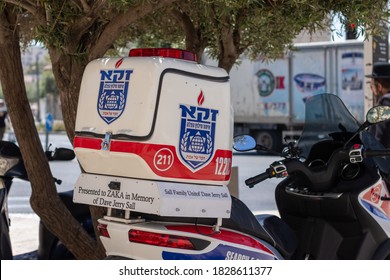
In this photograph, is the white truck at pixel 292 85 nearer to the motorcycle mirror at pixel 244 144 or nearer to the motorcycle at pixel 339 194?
the motorcycle at pixel 339 194

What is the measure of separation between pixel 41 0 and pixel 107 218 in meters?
1.41

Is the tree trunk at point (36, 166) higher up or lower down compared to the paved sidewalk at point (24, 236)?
higher up

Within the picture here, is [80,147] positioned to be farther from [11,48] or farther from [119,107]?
[11,48]

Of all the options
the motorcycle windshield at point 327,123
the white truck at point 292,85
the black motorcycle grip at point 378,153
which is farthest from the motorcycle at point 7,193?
the white truck at point 292,85

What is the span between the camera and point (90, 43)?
459cm

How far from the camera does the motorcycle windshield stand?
4.53 m

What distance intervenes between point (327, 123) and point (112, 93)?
1685 millimetres

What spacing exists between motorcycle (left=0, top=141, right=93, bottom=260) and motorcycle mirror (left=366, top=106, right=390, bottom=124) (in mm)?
2065

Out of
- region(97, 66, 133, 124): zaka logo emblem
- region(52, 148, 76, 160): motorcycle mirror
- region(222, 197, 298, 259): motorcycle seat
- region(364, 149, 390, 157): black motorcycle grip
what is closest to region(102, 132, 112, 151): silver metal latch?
region(97, 66, 133, 124): zaka logo emblem

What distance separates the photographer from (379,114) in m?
3.98

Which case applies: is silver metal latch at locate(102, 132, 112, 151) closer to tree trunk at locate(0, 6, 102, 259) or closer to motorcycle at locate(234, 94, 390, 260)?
motorcycle at locate(234, 94, 390, 260)

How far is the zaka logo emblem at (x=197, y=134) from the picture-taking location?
3.41 meters

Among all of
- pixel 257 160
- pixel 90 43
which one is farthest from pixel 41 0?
pixel 257 160

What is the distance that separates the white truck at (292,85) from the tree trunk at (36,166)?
14712mm
